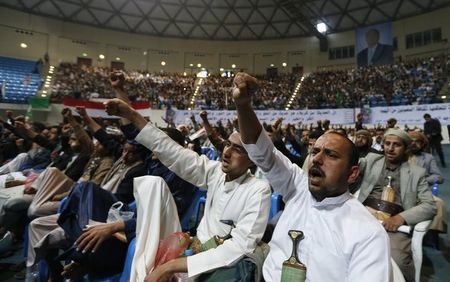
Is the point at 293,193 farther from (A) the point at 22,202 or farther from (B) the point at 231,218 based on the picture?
(A) the point at 22,202

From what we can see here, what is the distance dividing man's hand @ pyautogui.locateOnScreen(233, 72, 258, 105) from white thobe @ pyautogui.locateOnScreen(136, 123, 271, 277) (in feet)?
2.20

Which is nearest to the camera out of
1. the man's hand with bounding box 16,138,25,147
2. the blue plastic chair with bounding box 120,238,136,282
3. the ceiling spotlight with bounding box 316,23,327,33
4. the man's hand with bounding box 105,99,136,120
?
the blue plastic chair with bounding box 120,238,136,282

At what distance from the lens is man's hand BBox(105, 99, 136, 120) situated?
181 cm

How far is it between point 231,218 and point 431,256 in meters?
2.44

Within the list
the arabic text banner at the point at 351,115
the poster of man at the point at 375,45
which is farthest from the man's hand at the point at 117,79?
the poster of man at the point at 375,45

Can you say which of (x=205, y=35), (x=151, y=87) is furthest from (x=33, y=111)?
(x=205, y=35)

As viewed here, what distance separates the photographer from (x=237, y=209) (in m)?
1.77

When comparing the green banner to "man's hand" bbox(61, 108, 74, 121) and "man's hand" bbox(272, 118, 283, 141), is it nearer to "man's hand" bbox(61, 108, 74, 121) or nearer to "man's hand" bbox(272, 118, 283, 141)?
"man's hand" bbox(61, 108, 74, 121)

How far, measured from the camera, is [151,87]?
20609 mm

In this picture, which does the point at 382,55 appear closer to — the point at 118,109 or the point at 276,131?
the point at 276,131

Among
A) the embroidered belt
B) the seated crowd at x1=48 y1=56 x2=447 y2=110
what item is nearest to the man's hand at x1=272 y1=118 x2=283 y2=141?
the embroidered belt

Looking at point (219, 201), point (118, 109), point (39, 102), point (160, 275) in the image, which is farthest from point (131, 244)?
point (39, 102)

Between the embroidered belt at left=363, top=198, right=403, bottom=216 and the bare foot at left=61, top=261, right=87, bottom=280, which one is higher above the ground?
the embroidered belt at left=363, top=198, right=403, bottom=216

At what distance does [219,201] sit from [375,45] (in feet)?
67.8
